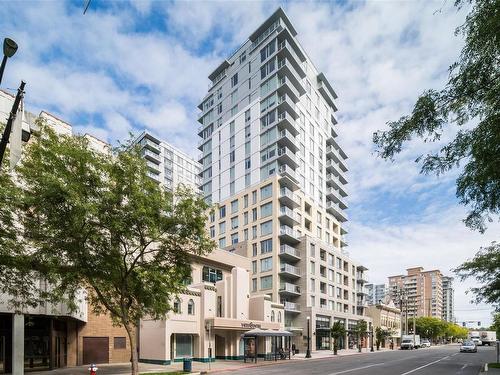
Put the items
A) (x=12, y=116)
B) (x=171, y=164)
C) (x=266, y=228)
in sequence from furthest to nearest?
(x=171, y=164), (x=266, y=228), (x=12, y=116)

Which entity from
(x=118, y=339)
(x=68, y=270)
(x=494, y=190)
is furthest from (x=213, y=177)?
(x=494, y=190)

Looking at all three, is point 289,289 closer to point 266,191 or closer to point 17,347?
point 266,191

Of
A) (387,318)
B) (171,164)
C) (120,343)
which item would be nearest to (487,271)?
(120,343)

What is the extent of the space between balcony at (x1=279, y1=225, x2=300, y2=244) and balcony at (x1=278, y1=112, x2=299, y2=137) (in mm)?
15799

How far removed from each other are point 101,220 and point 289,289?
49.1 m

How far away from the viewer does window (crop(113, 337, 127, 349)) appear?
34.2m

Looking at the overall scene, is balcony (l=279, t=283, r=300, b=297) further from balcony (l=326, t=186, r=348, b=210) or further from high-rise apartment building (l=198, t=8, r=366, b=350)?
balcony (l=326, t=186, r=348, b=210)

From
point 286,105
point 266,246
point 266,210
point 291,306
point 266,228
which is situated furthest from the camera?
point 286,105

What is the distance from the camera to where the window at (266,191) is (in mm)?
67938

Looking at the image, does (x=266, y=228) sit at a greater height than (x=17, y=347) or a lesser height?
greater

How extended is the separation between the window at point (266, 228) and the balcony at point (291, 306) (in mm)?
10849

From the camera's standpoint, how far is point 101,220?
1927cm

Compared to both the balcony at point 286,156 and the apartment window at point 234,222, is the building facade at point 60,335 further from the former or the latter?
the apartment window at point 234,222

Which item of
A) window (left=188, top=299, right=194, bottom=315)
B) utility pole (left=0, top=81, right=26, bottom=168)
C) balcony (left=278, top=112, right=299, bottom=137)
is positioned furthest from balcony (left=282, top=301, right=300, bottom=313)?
utility pole (left=0, top=81, right=26, bottom=168)
